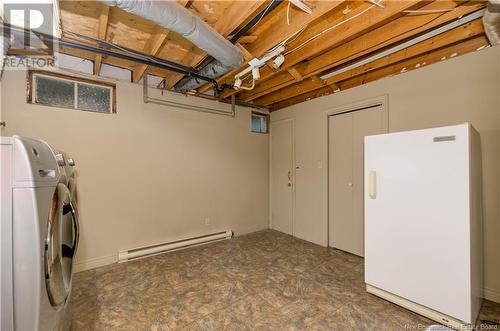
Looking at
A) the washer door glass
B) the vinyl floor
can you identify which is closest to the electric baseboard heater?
the vinyl floor

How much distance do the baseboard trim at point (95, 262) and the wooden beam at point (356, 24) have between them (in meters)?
3.21

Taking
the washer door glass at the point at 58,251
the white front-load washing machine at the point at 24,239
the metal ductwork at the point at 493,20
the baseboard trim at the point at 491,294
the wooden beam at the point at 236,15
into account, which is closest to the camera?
the white front-load washing machine at the point at 24,239

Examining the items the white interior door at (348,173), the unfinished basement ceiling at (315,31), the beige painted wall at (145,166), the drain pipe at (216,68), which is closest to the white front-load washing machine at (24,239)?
the unfinished basement ceiling at (315,31)

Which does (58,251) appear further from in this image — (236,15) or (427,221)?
(427,221)

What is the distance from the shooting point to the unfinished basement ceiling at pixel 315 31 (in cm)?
174

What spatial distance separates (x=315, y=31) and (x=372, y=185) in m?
1.52

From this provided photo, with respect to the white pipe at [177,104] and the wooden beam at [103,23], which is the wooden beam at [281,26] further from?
the white pipe at [177,104]

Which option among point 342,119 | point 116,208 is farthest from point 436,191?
point 116,208

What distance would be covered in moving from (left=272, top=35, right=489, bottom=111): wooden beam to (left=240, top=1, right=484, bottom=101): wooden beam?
2.00 ft

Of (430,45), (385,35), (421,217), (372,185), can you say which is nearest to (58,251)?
(372,185)

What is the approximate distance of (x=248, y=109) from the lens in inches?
166

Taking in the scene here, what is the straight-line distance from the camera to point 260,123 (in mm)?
4488

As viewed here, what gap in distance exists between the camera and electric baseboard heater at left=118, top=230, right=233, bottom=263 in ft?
9.59

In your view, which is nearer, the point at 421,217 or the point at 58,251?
the point at 58,251
